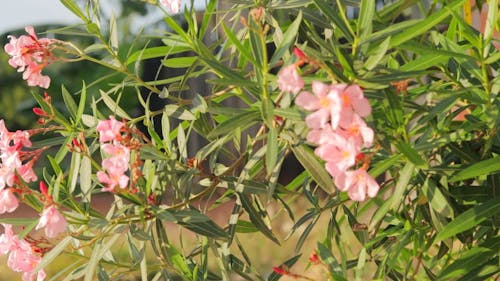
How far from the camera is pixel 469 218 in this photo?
4.43ft

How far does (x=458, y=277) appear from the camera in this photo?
61.1 inches

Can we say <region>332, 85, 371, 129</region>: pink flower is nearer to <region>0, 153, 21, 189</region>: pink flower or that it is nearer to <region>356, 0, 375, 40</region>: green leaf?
<region>356, 0, 375, 40</region>: green leaf

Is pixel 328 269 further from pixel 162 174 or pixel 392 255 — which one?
pixel 162 174

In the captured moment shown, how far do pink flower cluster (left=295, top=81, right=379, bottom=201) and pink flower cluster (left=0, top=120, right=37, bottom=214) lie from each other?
48 centimetres

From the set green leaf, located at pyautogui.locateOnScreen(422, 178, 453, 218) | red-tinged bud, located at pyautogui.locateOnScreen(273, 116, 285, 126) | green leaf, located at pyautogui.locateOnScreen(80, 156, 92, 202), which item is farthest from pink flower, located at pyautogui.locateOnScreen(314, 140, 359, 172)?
green leaf, located at pyautogui.locateOnScreen(80, 156, 92, 202)

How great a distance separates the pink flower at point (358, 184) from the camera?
106 centimetres

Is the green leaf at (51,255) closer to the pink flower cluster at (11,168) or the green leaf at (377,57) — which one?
the pink flower cluster at (11,168)

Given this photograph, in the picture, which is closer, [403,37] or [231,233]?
[403,37]

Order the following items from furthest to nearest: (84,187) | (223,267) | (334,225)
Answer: (334,225), (223,267), (84,187)

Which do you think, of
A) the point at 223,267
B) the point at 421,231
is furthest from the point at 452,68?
the point at 223,267

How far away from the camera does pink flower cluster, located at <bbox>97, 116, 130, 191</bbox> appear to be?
1.19 m

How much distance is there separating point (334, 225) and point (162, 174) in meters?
0.35

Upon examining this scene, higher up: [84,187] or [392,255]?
[84,187]

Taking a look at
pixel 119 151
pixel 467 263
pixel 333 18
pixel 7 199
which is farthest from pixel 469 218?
pixel 7 199
